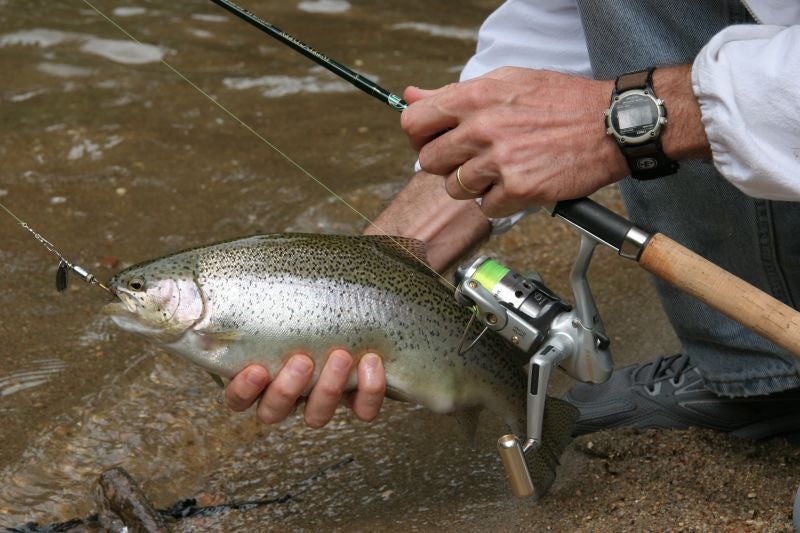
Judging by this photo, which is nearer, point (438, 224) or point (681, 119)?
point (681, 119)

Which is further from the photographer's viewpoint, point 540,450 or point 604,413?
point 604,413

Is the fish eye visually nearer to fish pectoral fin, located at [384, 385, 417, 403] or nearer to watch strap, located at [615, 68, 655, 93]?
fish pectoral fin, located at [384, 385, 417, 403]

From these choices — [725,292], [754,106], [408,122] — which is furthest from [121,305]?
[754,106]

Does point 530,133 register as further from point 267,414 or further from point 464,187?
point 267,414

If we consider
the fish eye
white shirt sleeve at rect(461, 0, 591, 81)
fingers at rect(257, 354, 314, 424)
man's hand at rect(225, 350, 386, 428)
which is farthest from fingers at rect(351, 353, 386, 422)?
white shirt sleeve at rect(461, 0, 591, 81)

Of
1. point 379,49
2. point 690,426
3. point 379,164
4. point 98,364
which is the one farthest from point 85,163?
point 690,426

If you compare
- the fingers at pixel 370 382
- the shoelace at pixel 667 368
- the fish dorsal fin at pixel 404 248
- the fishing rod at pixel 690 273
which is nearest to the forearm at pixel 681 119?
the fishing rod at pixel 690 273

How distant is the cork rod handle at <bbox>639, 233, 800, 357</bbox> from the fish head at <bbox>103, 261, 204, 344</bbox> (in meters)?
0.93

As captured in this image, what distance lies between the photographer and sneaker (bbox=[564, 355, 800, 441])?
282 centimetres

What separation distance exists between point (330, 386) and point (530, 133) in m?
0.68

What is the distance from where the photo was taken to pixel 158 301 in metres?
2.33

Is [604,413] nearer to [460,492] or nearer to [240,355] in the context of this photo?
[460,492]

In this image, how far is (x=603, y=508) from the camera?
250 centimetres

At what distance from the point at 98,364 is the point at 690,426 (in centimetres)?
172
